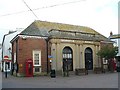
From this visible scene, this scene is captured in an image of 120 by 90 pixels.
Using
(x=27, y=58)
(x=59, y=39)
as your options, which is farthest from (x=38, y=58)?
(x=59, y=39)

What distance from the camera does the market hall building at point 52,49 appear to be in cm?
3325

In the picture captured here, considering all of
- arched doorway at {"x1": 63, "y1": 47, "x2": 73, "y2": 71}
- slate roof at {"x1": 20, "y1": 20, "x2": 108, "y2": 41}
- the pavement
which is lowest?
the pavement

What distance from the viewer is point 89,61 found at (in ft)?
128

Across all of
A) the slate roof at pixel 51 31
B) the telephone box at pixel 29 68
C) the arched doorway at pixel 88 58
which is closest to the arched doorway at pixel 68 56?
the slate roof at pixel 51 31

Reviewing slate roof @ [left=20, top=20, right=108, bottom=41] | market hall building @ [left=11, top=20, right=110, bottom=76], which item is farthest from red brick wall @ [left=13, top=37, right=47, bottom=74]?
slate roof @ [left=20, top=20, right=108, bottom=41]

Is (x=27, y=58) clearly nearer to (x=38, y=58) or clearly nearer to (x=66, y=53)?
(x=38, y=58)

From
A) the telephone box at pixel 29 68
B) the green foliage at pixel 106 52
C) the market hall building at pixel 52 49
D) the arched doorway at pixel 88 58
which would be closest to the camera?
the telephone box at pixel 29 68

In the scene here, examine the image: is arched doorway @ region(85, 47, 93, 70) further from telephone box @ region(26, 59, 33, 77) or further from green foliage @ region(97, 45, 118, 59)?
telephone box @ region(26, 59, 33, 77)

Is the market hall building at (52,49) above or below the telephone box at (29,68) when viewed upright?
above

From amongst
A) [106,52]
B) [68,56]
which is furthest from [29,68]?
[106,52]

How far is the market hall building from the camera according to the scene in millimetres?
33250

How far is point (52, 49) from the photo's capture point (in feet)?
114

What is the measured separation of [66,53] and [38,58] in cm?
493

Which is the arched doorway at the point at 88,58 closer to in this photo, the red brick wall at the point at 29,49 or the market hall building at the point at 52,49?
the market hall building at the point at 52,49
